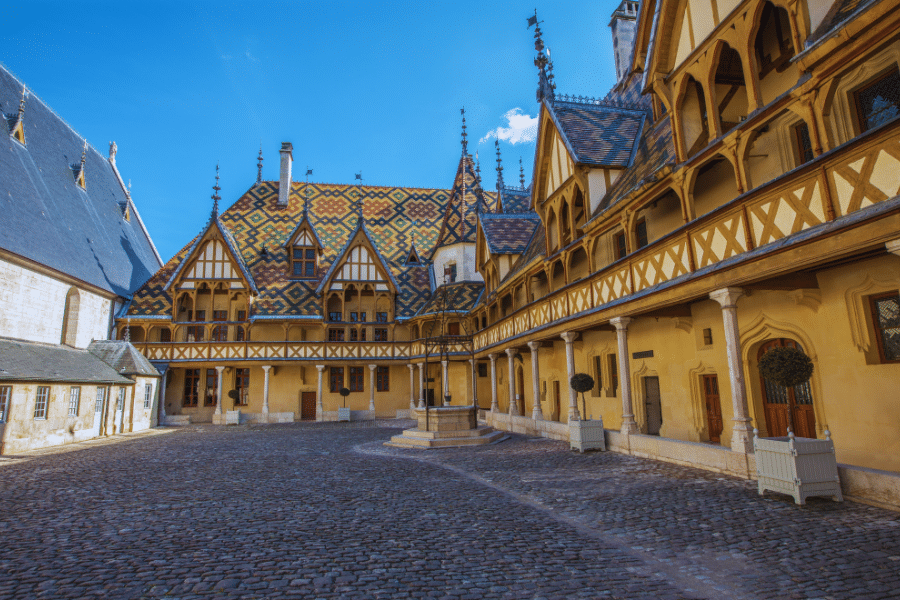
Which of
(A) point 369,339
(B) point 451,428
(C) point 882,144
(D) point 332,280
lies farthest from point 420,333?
(C) point 882,144

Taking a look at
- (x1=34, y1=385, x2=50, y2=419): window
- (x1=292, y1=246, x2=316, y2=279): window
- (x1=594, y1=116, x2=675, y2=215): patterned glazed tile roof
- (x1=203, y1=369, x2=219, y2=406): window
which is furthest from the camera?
(x1=292, y1=246, x2=316, y2=279): window

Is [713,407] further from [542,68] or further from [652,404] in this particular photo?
[542,68]

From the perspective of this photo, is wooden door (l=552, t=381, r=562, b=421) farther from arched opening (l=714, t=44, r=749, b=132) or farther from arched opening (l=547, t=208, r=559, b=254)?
arched opening (l=714, t=44, r=749, b=132)

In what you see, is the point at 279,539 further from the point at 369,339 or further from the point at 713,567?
the point at 369,339

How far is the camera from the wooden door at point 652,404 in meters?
14.0

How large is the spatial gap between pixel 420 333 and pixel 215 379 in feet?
40.0

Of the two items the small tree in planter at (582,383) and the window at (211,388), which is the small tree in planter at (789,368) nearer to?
the small tree in planter at (582,383)

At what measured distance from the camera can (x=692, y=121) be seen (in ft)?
34.1

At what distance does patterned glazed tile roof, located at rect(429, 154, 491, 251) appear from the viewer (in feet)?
100

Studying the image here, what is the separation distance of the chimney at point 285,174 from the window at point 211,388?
13.0 m

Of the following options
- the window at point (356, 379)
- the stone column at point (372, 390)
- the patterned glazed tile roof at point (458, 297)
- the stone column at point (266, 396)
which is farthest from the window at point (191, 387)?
the patterned glazed tile roof at point (458, 297)

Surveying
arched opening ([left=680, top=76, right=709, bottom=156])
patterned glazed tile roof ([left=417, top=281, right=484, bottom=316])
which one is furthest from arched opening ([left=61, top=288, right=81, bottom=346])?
arched opening ([left=680, top=76, right=709, bottom=156])

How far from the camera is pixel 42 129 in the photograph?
85.3 ft

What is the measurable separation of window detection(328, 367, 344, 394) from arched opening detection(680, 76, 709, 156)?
24.2 m
